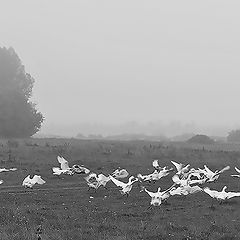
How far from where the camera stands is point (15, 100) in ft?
226

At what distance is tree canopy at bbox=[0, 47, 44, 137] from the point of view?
2630 inches

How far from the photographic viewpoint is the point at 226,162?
1634 inches

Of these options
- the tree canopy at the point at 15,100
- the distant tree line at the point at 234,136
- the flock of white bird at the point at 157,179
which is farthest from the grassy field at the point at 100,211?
the distant tree line at the point at 234,136

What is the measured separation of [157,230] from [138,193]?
381 inches

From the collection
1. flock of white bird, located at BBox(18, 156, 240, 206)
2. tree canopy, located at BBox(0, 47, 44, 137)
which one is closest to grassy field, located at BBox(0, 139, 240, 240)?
flock of white bird, located at BBox(18, 156, 240, 206)

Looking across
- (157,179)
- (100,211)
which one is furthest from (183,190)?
(157,179)

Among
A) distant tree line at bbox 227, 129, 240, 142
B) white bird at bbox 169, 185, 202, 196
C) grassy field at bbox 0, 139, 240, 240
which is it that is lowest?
grassy field at bbox 0, 139, 240, 240

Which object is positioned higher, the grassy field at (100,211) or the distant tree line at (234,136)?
the distant tree line at (234,136)

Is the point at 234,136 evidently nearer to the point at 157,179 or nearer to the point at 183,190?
the point at 157,179

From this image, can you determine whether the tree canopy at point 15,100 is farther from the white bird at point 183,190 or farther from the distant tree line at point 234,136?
the white bird at point 183,190

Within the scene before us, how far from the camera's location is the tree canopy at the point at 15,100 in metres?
66.8

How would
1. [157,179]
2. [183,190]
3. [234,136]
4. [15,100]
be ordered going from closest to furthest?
1. [183,190]
2. [157,179]
3. [15,100]
4. [234,136]

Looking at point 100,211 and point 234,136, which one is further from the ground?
point 234,136

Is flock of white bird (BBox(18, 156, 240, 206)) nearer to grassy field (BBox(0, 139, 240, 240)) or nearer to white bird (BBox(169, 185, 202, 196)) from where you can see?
white bird (BBox(169, 185, 202, 196))
